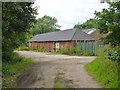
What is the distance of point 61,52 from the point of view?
79.8ft

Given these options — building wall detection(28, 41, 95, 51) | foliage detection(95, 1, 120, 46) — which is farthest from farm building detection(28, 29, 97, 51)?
foliage detection(95, 1, 120, 46)

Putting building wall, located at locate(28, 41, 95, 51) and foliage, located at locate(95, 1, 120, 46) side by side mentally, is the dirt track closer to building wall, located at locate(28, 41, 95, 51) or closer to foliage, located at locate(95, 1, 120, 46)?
foliage, located at locate(95, 1, 120, 46)

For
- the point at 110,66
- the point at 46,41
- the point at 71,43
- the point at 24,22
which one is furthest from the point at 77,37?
the point at 110,66

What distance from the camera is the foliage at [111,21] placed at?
247 inches

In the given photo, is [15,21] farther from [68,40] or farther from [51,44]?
[51,44]

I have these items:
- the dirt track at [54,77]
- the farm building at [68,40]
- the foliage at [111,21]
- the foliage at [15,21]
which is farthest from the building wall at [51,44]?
the foliage at [111,21]

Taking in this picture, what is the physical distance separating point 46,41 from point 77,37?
8.72m

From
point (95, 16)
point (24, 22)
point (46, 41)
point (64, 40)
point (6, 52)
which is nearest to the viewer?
point (95, 16)

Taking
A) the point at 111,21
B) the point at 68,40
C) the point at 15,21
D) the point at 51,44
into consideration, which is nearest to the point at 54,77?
the point at 111,21

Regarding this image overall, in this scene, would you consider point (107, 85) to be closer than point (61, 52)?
Yes

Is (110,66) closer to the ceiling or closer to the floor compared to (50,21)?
closer to the floor

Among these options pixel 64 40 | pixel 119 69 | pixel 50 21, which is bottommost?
pixel 119 69

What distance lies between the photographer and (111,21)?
6562mm

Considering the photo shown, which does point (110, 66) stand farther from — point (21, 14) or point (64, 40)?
point (64, 40)
